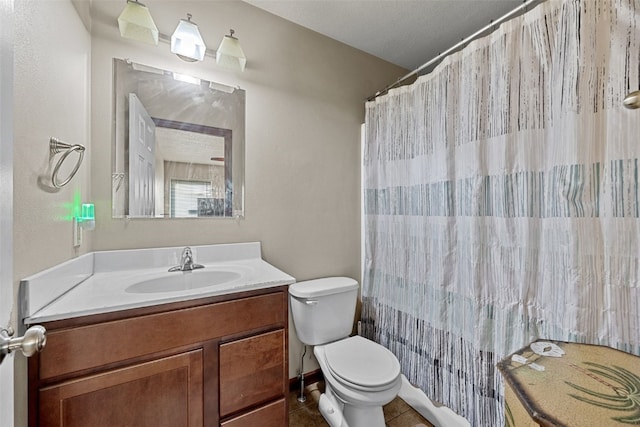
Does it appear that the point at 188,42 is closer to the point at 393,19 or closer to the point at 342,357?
the point at 393,19

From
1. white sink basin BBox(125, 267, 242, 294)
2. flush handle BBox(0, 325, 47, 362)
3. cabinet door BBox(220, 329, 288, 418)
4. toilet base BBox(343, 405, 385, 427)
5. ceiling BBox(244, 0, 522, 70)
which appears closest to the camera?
flush handle BBox(0, 325, 47, 362)

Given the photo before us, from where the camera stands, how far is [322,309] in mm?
1578

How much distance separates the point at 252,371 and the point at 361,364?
61 centimetres

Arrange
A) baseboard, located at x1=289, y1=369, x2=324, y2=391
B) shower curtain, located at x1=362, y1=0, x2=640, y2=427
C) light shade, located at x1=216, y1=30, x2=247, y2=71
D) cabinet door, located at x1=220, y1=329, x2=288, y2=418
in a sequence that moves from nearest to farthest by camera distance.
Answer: shower curtain, located at x1=362, y1=0, x2=640, y2=427, cabinet door, located at x1=220, y1=329, x2=288, y2=418, light shade, located at x1=216, y1=30, x2=247, y2=71, baseboard, located at x1=289, y1=369, x2=324, y2=391

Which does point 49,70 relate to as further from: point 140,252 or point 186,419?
point 186,419

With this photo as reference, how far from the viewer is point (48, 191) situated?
2.86 ft

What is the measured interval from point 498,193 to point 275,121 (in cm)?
133

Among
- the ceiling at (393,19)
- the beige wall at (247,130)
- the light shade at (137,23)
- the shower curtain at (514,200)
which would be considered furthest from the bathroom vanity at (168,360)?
the ceiling at (393,19)

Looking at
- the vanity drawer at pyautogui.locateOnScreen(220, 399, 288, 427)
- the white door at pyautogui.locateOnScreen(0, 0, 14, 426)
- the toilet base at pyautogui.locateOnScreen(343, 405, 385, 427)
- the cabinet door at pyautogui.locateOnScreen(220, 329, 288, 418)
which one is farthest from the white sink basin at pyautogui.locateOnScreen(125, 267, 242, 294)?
the toilet base at pyautogui.locateOnScreen(343, 405, 385, 427)

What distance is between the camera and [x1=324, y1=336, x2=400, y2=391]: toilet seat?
1.22m

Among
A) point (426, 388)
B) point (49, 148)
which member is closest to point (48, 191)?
point (49, 148)

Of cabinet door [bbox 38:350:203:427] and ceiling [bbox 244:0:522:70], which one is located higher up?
ceiling [bbox 244:0:522:70]

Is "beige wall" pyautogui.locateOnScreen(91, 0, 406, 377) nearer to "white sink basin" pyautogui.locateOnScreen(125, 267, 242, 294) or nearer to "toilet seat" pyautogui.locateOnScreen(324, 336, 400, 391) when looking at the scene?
"white sink basin" pyautogui.locateOnScreen(125, 267, 242, 294)

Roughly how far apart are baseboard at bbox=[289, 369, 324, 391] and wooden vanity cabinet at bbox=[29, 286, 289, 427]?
0.64 metres
